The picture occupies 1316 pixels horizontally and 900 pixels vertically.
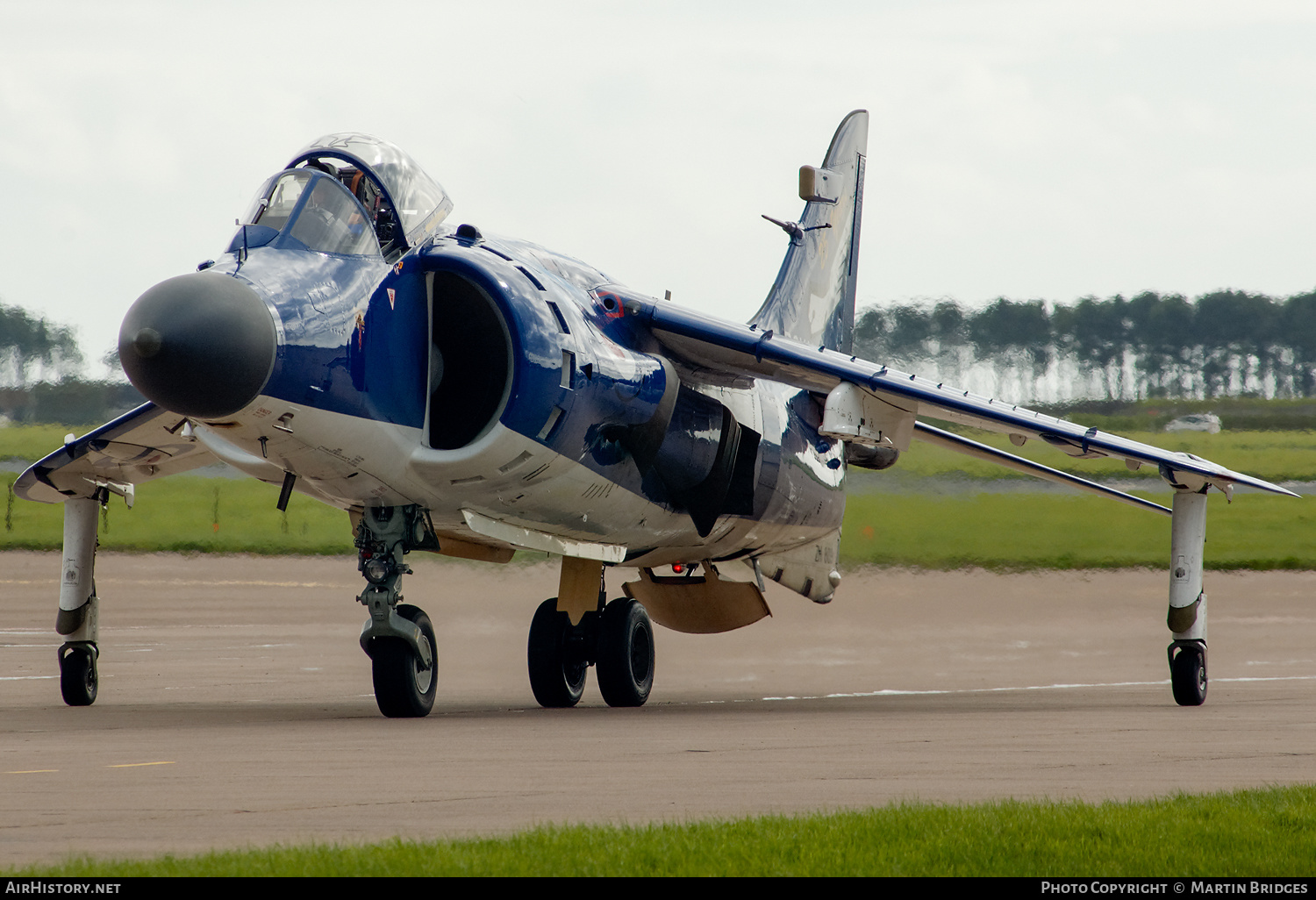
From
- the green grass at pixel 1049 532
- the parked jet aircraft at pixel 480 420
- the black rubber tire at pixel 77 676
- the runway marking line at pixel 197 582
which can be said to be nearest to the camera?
the parked jet aircraft at pixel 480 420

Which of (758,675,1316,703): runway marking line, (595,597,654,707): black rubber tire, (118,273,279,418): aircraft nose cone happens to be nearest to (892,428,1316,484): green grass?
(758,675,1316,703): runway marking line

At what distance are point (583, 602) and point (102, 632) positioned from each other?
1534cm

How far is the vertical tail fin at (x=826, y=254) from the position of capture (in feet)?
54.9

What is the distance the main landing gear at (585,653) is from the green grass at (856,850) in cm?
745

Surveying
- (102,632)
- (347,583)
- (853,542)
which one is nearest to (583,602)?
(853,542)

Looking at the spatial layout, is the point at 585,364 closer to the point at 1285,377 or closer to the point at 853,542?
the point at 853,542

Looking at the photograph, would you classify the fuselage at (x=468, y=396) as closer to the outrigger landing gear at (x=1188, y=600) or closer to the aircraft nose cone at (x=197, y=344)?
the aircraft nose cone at (x=197, y=344)

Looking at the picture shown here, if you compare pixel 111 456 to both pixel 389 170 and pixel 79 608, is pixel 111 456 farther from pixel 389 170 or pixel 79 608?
pixel 389 170

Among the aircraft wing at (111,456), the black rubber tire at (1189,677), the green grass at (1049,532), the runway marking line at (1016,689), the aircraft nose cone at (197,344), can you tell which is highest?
the aircraft nose cone at (197,344)

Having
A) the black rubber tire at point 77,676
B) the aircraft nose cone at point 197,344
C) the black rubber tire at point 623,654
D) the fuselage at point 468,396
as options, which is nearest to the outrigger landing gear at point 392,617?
the fuselage at point 468,396

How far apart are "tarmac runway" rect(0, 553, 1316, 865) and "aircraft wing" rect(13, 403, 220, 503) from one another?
6.01ft

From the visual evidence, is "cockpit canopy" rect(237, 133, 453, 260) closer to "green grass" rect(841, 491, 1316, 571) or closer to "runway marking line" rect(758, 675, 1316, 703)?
"runway marking line" rect(758, 675, 1316, 703)

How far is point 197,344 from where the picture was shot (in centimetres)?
862

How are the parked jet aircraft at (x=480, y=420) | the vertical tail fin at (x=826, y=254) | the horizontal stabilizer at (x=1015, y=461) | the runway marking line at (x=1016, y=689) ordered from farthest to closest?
the vertical tail fin at (x=826, y=254) → the horizontal stabilizer at (x=1015, y=461) → the runway marking line at (x=1016, y=689) → the parked jet aircraft at (x=480, y=420)
